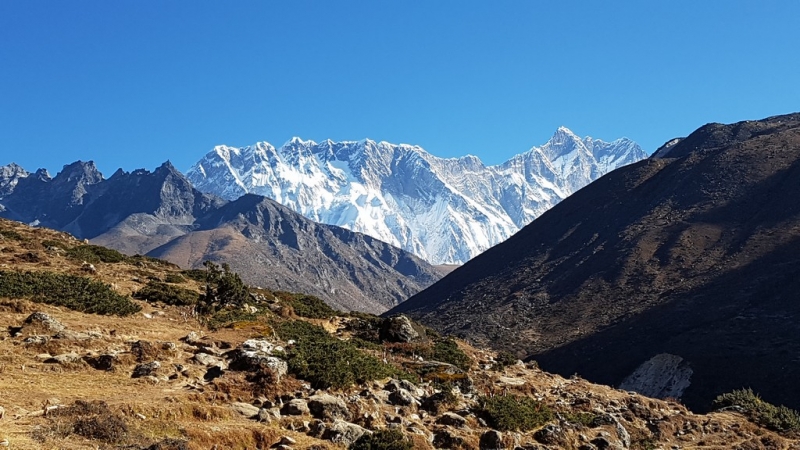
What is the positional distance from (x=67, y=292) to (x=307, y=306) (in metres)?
15.9

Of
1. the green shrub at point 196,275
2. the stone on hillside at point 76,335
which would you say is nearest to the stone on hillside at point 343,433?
the stone on hillside at point 76,335

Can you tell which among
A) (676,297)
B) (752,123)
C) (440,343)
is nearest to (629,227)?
(676,297)

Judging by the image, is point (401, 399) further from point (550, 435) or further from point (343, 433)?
point (550, 435)

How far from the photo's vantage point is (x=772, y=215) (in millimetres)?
117062

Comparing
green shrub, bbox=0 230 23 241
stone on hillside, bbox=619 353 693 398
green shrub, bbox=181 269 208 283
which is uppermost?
green shrub, bbox=0 230 23 241

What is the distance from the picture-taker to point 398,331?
33094 millimetres

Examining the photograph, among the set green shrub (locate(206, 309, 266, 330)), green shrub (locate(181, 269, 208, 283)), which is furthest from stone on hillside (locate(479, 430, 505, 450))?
green shrub (locate(181, 269, 208, 283))

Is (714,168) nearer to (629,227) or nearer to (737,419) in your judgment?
(629,227)

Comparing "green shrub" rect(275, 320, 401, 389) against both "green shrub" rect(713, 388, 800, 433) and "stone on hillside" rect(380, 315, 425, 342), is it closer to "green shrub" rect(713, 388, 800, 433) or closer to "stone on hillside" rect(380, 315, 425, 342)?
"stone on hillside" rect(380, 315, 425, 342)

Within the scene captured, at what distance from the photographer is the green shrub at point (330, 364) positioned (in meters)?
20.1

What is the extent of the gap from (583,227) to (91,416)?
147419 mm

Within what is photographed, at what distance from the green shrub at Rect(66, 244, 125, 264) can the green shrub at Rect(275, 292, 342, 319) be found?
34.6 ft

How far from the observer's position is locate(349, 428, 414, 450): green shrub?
16.0 meters

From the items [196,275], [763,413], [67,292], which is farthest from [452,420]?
[196,275]
